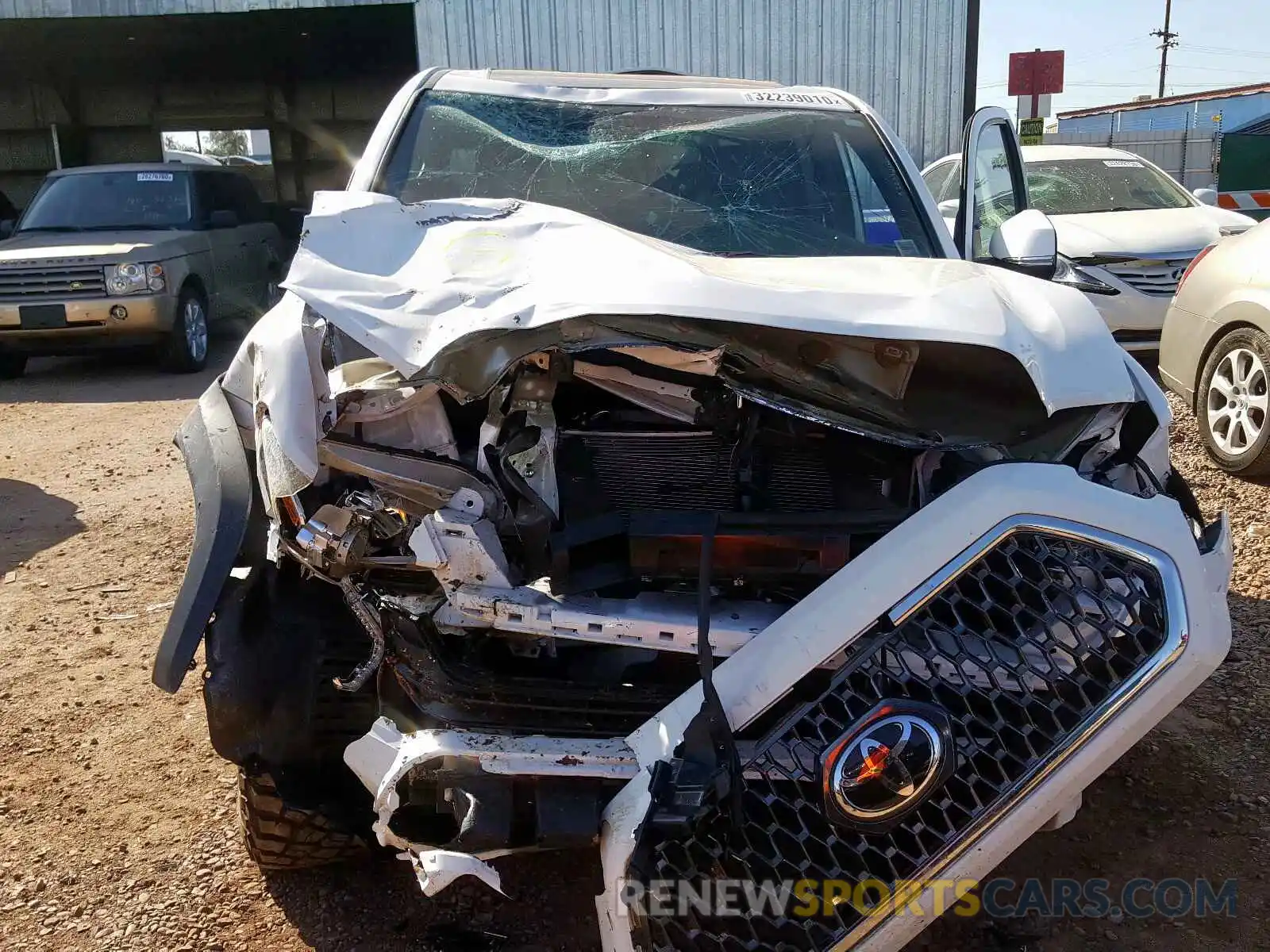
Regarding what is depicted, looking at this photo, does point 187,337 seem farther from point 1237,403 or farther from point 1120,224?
point 1237,403

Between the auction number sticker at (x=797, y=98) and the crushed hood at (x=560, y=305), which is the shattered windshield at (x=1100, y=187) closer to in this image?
the auction number sticker at (x=797, y=98)

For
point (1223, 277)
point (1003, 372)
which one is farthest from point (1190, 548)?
point (1223, 277)

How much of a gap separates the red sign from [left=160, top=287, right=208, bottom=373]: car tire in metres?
7.55

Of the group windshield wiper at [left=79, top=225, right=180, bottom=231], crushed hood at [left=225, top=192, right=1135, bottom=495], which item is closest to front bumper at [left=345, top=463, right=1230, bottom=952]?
crushed hood at [left=225, top=192, right=1135, bottom=495]

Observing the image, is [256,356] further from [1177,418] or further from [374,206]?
[1177,418]

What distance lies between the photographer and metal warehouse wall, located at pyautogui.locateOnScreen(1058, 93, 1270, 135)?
28.6m

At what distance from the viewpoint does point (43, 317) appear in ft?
28.2

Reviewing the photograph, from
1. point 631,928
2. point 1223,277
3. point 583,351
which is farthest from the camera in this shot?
point 1223,277

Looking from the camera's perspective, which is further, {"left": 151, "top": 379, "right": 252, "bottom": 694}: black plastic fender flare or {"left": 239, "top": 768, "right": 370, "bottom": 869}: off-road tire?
{"left": 239, "top": 768, "right": 370, "bottom": 869}: off-road tire

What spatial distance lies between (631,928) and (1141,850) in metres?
1.57

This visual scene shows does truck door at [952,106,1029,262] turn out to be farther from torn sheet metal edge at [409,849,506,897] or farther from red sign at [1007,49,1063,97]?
red sign at [1007,49,1063,97]

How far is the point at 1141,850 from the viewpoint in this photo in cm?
267

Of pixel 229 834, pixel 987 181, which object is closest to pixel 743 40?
pixel 987 181

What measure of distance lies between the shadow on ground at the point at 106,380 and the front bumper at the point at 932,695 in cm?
749
